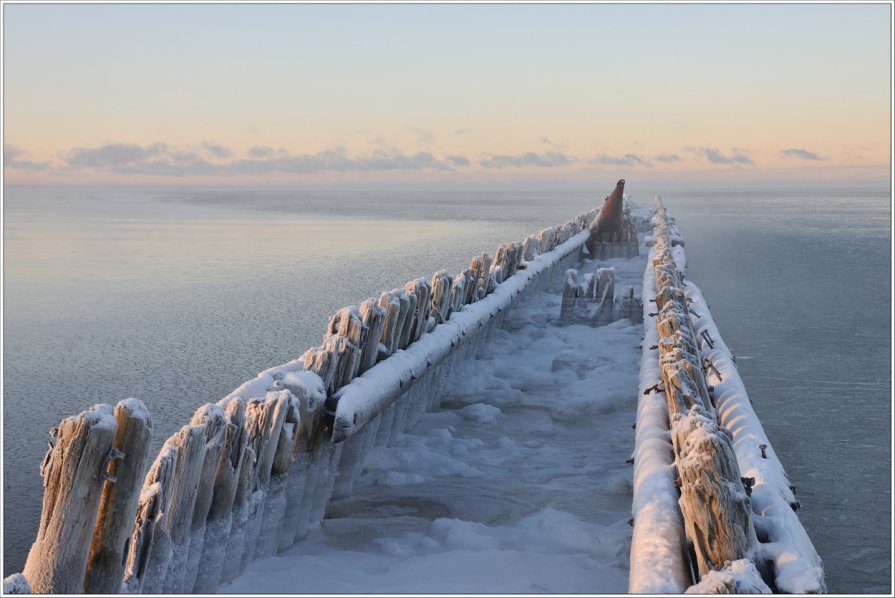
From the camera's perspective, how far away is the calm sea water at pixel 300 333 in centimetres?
589

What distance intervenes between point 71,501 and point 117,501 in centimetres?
16

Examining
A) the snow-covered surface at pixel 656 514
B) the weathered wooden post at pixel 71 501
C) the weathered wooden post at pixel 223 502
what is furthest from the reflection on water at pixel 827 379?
the weathered wooden post at pixel 71 501

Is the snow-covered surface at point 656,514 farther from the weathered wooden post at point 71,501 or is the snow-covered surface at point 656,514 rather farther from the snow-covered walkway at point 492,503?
the weathered wooden post at point 71,501

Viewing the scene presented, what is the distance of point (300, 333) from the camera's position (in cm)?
1112

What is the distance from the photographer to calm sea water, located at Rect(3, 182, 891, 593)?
5.89 meters

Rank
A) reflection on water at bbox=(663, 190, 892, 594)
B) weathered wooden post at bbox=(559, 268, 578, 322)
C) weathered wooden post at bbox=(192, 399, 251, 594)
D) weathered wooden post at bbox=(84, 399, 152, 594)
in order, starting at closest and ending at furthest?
weathered wooden post at bbox=(84, 399, 152, 594) < weathered wooden post at bbox=(192, 399, 251, 594) < reflection on water at bbox=(663, 190, 892, 594) < weathered wooden post at bbox=(559, 268, 578, 322)

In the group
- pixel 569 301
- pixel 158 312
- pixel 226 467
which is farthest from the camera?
pixel 158 312

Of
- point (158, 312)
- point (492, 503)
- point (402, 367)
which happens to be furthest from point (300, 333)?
point (492, 503)

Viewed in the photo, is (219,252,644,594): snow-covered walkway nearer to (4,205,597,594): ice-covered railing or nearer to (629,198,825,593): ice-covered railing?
(4,205,597,594): ice-covered railing

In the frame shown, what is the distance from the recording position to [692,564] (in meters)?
3.33

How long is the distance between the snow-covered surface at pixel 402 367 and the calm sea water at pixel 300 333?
188cm

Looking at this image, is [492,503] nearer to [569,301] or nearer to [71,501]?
[71,501]

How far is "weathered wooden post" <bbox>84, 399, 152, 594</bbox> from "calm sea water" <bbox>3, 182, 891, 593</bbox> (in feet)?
6.32

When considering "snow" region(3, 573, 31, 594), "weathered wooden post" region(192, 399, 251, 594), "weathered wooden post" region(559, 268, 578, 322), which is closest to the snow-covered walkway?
"weathered wooden post" region(192, 399, 251, 594)
